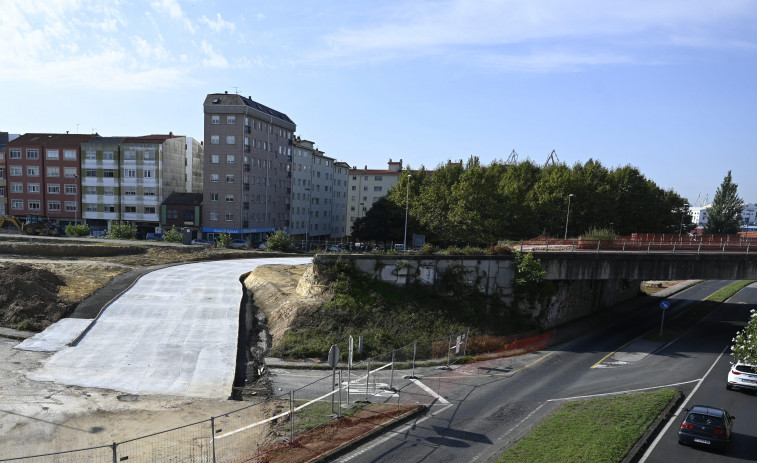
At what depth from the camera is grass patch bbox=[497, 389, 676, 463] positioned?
13877 mm

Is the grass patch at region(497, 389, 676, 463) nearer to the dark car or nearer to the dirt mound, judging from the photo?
the dark car

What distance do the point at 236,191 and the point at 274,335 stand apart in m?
52.7

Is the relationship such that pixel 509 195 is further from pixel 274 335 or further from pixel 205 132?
pixel 205 132

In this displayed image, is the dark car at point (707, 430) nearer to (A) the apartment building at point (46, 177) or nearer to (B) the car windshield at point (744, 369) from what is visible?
(B) the car windshield at point (744, 369)

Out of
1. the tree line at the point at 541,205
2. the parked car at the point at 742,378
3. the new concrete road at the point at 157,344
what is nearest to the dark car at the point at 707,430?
the parked car at the point at 742,378

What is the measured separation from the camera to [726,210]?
289ft

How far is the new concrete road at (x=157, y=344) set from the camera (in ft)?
67.1

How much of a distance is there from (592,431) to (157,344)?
68.5ft

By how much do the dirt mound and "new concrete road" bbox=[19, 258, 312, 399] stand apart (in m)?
2.18

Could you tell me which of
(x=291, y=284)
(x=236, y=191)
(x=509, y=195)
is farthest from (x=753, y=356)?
(x=236, y=191)

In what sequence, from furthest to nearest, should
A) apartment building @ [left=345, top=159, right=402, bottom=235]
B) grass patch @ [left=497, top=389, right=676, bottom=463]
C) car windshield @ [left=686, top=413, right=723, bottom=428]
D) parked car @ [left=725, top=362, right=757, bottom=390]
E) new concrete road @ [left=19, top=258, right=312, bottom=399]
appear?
apartment building @ [left=345, top=159, right=402, bottom=235] → parked car @ [left=725, top=362, right=757, bottom=390] → new concrete road @ [left=19, top=258, right=312, bottom=399] → car windshield @ [left=686, top=413, right=723, bottom=428] → grass patch @ [left=497, top=389, right=676, bottom=463]

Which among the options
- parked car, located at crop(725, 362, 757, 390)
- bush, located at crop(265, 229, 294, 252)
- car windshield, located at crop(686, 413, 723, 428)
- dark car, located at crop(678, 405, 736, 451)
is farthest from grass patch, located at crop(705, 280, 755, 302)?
bush, located at crop(265, 229, 294, 252)

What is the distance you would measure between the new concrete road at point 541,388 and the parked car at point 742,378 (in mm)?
462

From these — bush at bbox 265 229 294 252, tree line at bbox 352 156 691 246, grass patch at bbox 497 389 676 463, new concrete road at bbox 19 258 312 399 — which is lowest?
new concrete road at bbox 19 258 312 399
